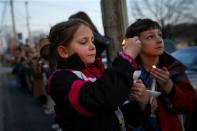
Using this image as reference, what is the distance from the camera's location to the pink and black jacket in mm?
2012

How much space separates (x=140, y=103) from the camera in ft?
8.15

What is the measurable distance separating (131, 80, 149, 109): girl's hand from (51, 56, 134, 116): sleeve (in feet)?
0.97

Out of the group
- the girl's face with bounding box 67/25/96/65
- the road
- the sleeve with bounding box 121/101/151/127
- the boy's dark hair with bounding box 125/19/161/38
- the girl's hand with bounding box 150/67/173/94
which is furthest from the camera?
the road

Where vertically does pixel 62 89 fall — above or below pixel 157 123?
above

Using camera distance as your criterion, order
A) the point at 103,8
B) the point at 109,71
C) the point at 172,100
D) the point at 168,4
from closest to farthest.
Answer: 1. the point at 109,71
2. the point at 172,100
3. the point at 103,8
4. the point at 168,4

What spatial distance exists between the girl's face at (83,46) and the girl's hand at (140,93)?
30 centimetres

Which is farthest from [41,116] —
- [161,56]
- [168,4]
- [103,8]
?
[168,4]

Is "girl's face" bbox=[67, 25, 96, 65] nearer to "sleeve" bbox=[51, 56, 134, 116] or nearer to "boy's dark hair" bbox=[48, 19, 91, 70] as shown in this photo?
"boy's dark hair" bbox=[48, 19, 91, 70]

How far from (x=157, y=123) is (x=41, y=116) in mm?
7677

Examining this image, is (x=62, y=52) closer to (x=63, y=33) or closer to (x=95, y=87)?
(x=63, y=33)

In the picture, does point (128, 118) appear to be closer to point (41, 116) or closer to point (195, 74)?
point (195, 74)

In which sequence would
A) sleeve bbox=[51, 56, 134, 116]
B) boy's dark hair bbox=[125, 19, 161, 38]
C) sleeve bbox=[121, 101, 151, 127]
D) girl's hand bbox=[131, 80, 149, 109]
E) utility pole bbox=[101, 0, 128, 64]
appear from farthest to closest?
utility pole bbox=[101, 0, 128, 64]
boy's dark hair bbox=[125, 19, 161, 38]
sleeve bbox=[121, 101, 151, 127]
girl's hand bbox=[131, 80, 149, 109]
sleeve bbox=[51, 56, 134, 116]

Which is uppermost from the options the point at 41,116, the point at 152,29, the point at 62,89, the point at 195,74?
the point at 152,29

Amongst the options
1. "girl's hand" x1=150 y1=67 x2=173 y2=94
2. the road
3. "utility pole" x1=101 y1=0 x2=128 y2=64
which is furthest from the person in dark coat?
the road
